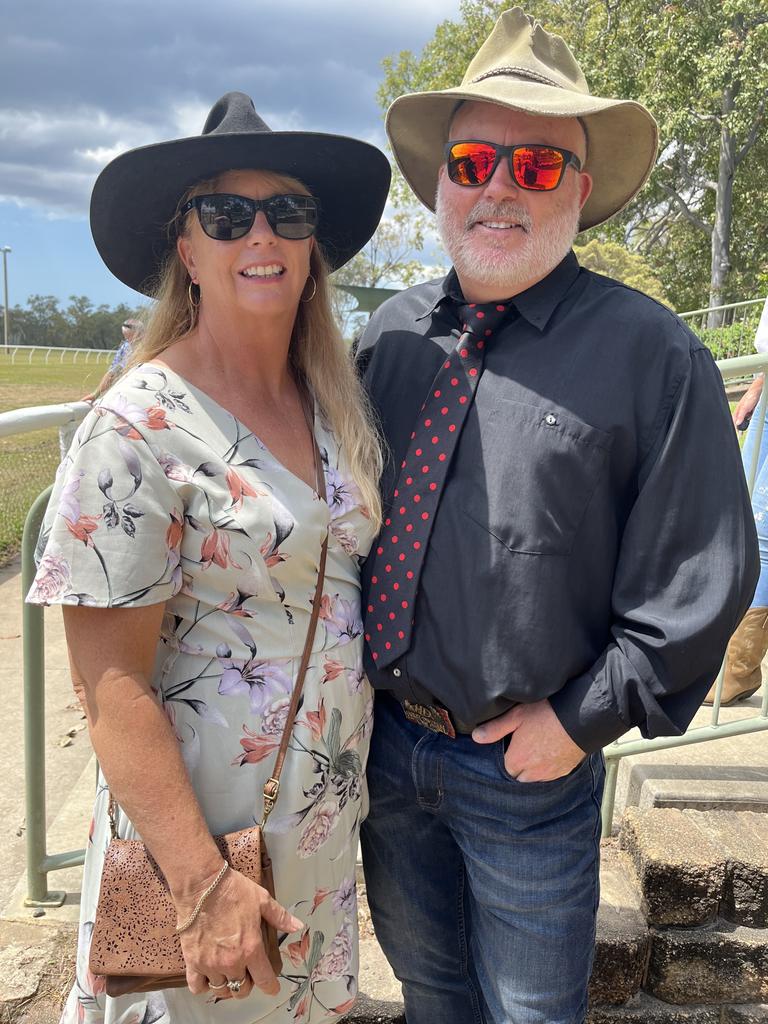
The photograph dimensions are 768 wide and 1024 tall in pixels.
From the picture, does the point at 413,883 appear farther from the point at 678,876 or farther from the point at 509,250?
the point at 509,250

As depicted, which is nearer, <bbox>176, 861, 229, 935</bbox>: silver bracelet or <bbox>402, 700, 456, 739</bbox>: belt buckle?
<bbox>176, 861, 229, 935</bbox>: silver bracelet

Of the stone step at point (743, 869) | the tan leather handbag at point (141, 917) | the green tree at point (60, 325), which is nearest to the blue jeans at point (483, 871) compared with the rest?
the tan leather handbag at point (141, 917)

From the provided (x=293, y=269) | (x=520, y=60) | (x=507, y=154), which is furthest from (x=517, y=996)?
(x=520, y=60)

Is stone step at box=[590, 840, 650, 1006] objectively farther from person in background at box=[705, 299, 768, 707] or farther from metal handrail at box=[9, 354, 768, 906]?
person in background at box=[705, 299, 768, 707]

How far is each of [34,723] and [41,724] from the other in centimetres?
2

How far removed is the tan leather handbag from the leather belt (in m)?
0.42

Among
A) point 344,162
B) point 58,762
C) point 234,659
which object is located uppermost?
point 344,162

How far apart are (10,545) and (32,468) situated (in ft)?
8.51

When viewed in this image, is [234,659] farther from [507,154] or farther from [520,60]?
[520,60]

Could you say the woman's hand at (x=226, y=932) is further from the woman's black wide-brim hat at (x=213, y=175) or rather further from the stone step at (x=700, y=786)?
the stone step at (x=700, y=786)

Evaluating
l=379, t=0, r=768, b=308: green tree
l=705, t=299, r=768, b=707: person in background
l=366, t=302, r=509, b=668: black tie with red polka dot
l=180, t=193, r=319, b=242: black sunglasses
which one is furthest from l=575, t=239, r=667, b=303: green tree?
l=180, t=193, r=319, b=242: black sunglasses

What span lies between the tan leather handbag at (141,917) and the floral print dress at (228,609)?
7 centimetres

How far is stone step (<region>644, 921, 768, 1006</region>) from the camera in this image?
2414 mm

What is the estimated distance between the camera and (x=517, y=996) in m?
1.75
